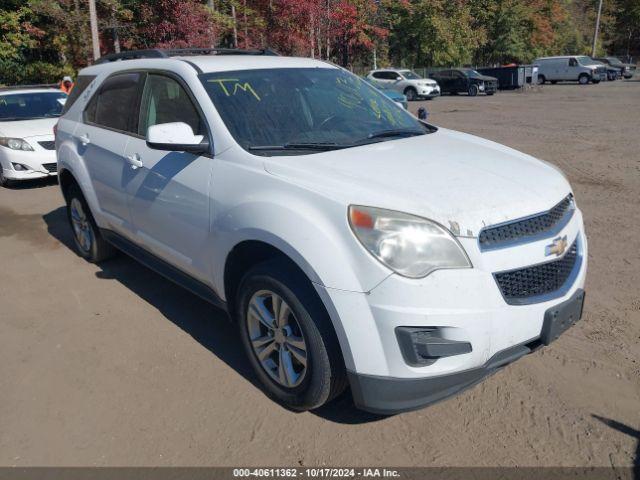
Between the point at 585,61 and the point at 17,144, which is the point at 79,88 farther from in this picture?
the point at 585,61

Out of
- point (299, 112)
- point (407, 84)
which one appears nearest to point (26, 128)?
point (299, 112)

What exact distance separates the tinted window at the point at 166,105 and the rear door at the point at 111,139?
0.13 m

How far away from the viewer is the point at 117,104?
4.48 meters

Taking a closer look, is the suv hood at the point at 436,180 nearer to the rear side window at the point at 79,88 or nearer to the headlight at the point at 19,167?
the rear side window at the point at 79,88

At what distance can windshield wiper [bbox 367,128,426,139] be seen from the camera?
3.55m

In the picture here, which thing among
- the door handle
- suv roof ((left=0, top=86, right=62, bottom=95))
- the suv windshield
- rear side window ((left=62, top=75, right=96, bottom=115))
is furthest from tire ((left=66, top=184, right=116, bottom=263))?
suv roof ((left=0, top=86, right=62, bottom=95))

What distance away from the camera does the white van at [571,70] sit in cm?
3594

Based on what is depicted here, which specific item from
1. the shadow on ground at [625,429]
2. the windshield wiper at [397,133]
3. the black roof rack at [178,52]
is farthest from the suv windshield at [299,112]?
the shadow on ground at [625,429]

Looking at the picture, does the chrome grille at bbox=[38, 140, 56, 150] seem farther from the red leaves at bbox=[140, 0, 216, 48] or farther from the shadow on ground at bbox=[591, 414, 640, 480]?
the red leaves at bbox=[140, 0, 216, 48]

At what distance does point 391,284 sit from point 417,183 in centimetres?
58

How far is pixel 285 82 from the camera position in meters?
3.80

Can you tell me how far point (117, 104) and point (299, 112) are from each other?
1755mm

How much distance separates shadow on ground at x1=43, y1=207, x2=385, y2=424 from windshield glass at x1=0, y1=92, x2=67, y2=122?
481 centimetres

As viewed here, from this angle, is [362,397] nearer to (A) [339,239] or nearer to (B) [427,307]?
(B) [427,307]
